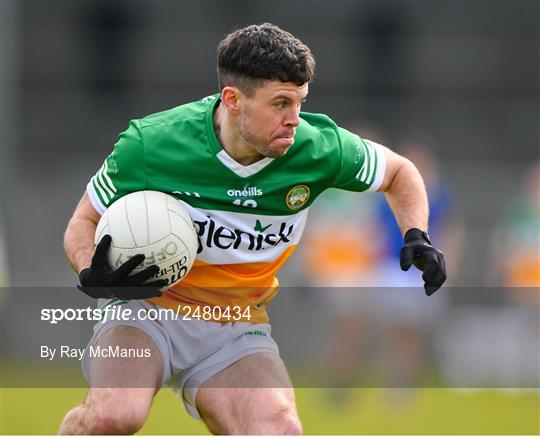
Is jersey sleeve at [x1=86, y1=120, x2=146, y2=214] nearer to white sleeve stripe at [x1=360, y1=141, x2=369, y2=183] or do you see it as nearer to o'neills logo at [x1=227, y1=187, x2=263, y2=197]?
o'neills logo at [x1=227, y1=187, x2=263, y2=197]

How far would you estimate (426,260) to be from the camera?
568 centimetres

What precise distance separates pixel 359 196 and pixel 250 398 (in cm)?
658

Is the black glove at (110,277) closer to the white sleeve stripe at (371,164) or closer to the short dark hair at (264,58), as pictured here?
the short dark hair at (264,58)

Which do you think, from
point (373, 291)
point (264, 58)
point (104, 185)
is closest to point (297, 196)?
point (264, 58)

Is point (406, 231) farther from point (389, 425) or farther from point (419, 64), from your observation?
point (419, 64)

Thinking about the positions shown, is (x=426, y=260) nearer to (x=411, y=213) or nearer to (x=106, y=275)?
(x=411, y=213)

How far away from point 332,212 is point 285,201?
6407mm

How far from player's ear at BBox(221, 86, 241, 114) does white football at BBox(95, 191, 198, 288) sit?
22.3 inches

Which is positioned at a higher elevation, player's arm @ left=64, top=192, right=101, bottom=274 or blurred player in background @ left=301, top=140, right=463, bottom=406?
player's arm @ left=64, top=192, right=101, bottom=274

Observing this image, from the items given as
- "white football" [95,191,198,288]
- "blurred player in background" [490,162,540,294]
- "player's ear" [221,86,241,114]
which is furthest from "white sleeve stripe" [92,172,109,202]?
"blurred player in background" [490,162,540,294]

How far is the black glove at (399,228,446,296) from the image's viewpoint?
5625 mm

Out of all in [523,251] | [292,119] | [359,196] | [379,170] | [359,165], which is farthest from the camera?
[523,251]

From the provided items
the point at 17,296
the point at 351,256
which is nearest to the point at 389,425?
the point at 351,256

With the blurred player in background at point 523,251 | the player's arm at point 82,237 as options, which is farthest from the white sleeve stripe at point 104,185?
the blurred player in background at point 523,251
